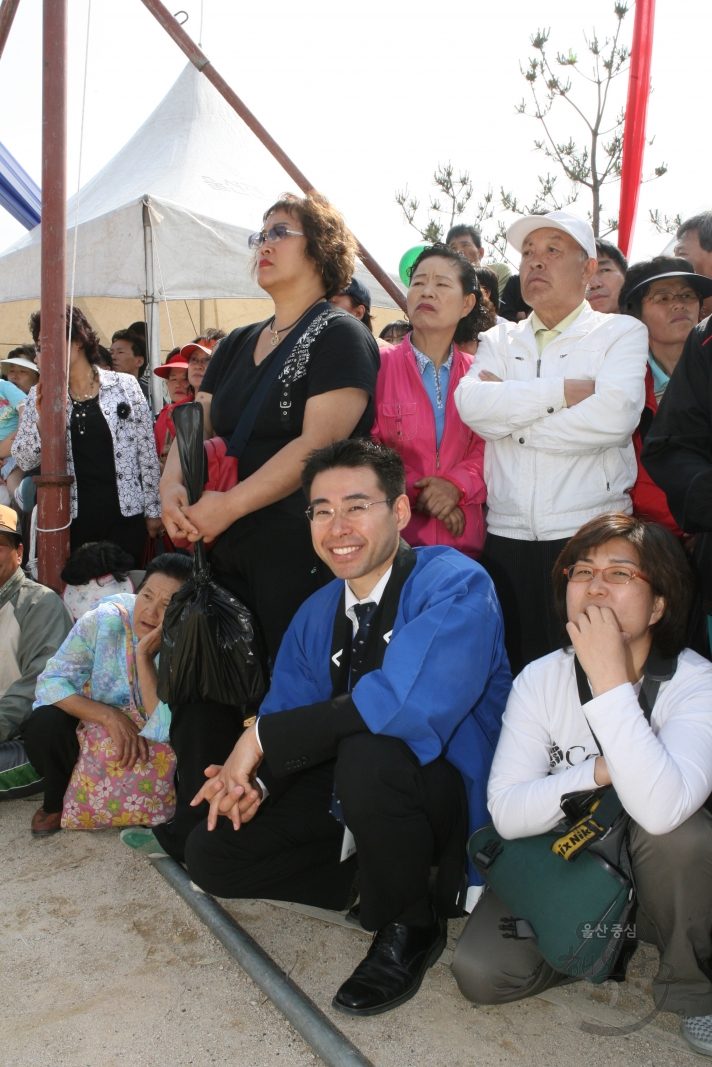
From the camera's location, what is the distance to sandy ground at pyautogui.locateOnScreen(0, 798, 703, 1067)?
1.87 meters

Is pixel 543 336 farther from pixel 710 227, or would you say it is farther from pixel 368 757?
pixel 368 757

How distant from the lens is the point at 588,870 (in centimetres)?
184

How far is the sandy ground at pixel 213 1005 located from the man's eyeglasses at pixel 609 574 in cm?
107

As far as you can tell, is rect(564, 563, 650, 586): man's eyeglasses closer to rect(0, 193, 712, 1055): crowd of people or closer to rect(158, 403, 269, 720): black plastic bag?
rect(0, 193, 712, 1055): crowd of people

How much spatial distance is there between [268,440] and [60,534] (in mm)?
1884

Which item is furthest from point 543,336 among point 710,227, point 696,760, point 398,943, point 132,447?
point 132,447

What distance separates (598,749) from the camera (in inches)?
82.0

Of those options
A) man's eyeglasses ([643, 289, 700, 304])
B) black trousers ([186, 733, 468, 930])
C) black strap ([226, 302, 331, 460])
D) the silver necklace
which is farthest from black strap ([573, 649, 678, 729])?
the silver necklace

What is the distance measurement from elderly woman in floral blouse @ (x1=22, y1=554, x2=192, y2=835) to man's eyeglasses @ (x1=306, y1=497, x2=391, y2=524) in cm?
100

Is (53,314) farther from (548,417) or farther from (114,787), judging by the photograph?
(548,417)

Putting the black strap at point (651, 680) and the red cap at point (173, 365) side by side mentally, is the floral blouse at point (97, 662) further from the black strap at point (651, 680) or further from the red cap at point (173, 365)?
the red cap at point (173, 365)

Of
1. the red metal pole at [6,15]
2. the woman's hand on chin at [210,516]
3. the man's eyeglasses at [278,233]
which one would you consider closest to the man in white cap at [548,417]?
the man's eyeglasses at [278,233]

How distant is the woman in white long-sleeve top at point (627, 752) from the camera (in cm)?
181

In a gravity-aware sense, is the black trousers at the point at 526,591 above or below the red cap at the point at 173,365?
below
